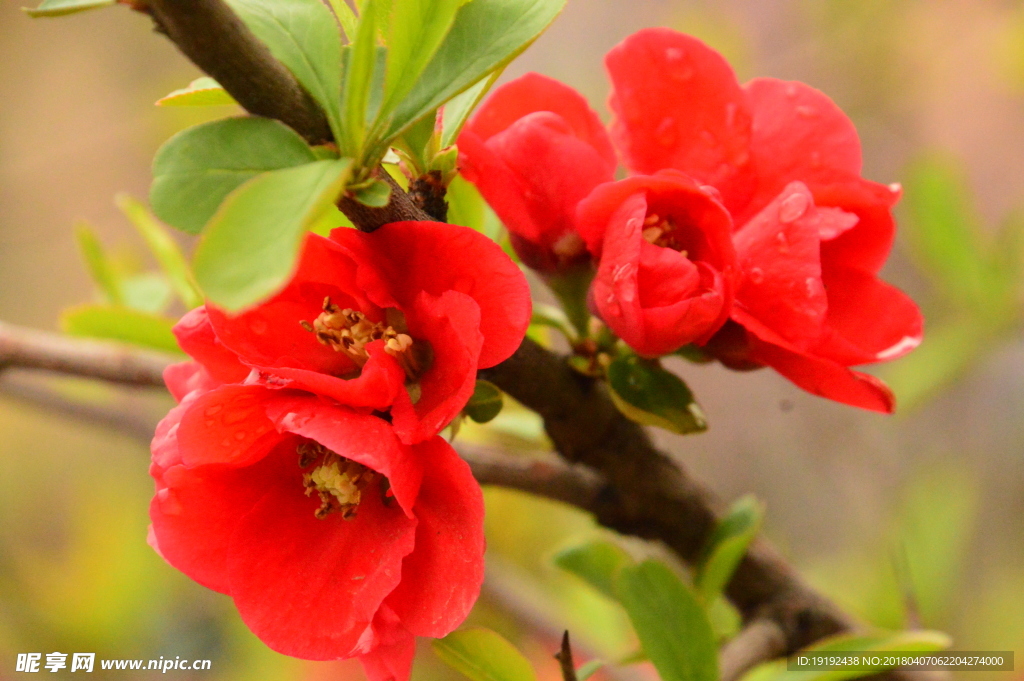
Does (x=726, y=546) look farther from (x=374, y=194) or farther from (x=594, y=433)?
(x=374, y=194)

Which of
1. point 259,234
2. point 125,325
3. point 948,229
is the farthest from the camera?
point 948,229

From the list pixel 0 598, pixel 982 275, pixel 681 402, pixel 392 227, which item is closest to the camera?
pixel 392 227

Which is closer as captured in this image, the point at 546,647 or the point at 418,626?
the point at 418,626

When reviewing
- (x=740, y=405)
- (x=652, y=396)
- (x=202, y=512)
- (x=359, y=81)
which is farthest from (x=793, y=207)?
(x=740, y=405)

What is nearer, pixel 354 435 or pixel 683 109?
pixel 354 435

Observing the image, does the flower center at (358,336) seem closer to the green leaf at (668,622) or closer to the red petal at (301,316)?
the red petal at (301,316)

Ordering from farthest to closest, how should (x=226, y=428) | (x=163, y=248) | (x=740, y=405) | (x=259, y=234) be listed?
(x=740, y=405), (x=163, y=248), (x=226, y=428), (x=259, y=234)

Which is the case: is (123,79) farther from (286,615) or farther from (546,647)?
(286,615)

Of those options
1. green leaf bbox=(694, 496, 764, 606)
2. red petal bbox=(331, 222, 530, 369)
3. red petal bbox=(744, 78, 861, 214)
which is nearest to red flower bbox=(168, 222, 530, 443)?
red petal bbox=(331, 222, 530, 369)

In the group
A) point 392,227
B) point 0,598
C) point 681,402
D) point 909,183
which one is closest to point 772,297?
point 681,402
